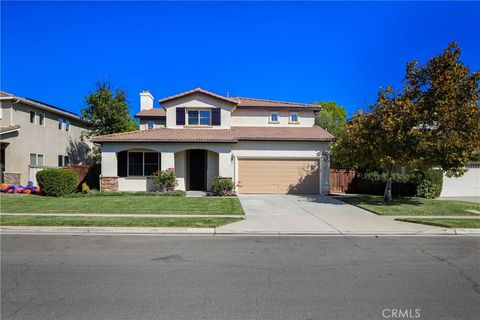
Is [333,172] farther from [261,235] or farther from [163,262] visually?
[163,262]

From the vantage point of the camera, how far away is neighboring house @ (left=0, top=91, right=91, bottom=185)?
2134cm

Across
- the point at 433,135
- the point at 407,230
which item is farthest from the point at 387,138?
the point at 407,230

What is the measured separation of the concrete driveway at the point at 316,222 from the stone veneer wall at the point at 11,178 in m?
15.6

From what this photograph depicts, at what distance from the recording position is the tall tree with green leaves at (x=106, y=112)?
2705cm

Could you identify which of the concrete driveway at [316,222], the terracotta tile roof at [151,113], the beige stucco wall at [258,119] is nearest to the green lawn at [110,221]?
the concrete driveway at [316,222]

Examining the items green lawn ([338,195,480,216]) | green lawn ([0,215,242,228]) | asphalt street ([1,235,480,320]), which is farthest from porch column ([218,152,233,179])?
asphalt street ([1,235,480,320])

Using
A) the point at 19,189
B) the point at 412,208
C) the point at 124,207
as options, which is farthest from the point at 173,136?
the point at 412,208

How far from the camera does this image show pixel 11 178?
2111cm

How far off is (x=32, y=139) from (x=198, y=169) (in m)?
11.9

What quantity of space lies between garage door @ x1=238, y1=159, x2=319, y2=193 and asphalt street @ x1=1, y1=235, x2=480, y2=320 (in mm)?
12306

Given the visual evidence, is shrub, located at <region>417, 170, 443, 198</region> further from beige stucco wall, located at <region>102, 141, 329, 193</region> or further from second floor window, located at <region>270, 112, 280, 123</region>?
second floor window, located at <region>270, 112, 280, 123</region>

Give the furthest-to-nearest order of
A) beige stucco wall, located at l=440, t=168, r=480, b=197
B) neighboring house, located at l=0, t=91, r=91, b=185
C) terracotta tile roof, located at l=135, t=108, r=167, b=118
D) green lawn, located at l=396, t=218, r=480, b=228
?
terracotta tile roof, located at l=135, t=108, r=167, b=118, neighboring house, located at l=0, t=91, r=91, b=185, beige stucco wall, located at l=440, t=168, r=480, b=197, green lawn, located at l=396, t=218, r=480, b=228

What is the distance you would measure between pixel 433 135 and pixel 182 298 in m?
12.8

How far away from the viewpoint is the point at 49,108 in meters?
24.7
